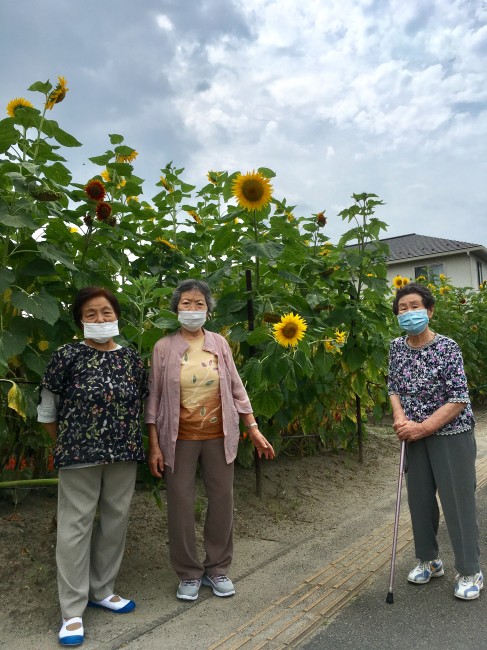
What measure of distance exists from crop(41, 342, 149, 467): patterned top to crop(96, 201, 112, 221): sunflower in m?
0.69

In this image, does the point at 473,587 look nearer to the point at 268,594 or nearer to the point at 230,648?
the point at 268,594

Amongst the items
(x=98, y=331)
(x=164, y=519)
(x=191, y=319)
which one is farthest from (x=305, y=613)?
(x=98, y=331)

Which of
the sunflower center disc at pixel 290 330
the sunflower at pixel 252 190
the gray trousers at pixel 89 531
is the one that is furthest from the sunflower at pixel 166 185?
the gray trousers at pixel 89 531

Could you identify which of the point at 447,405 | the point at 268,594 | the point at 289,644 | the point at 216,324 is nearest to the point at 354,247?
the point at 216,324

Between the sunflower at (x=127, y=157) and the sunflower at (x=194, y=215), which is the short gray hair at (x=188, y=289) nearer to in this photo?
the sunflower at (x=127, y=157)

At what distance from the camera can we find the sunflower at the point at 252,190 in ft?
12.8

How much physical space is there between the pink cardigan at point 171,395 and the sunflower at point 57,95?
1.32 meters

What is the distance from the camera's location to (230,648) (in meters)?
2.71

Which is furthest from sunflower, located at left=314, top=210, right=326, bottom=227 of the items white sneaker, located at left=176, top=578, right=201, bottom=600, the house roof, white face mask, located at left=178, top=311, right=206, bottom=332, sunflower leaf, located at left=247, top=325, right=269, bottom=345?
the house roof

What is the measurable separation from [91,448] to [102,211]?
120cm

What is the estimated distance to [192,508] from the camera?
3.26 metres

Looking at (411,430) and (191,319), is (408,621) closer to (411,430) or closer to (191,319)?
(411,430)

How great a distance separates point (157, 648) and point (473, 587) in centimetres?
160

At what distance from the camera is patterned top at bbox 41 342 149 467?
286cm
